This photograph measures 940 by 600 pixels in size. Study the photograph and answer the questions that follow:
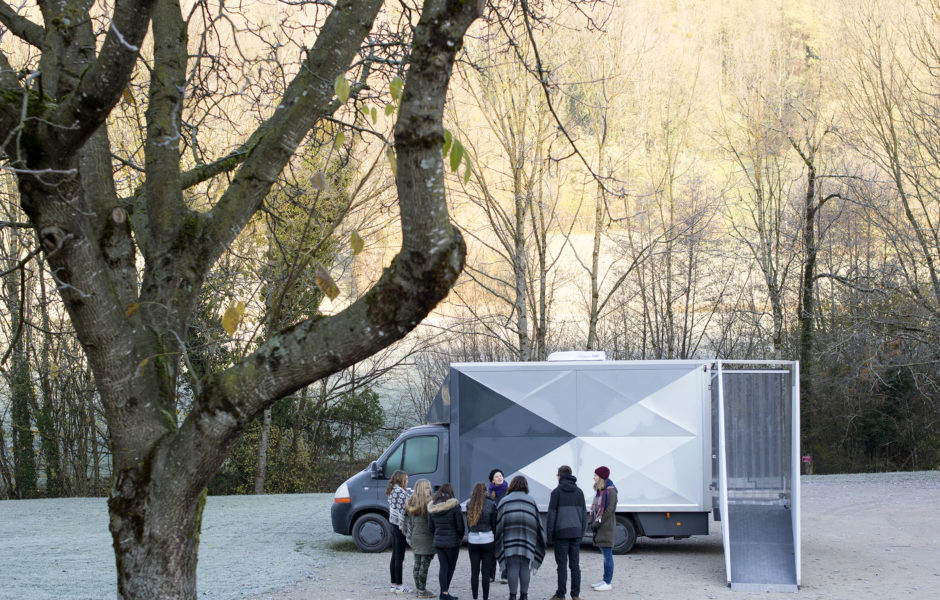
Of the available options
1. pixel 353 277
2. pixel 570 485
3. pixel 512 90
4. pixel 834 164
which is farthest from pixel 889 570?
pixel 834 164

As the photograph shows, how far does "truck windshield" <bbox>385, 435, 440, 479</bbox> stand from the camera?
1330 centimetres

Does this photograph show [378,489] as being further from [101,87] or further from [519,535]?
[101,87]

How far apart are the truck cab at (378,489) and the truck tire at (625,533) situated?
287 centimetres

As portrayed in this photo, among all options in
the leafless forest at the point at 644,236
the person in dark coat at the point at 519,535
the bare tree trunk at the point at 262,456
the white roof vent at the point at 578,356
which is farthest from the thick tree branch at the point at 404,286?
the bare tree trunk at the point at 262,456

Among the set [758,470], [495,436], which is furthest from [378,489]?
[758,470]

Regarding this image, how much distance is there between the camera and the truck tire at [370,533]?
13469 mm

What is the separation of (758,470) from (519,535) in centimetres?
389

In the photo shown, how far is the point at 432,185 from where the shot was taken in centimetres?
376

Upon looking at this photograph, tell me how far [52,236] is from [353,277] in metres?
21.9

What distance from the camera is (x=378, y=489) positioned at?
13.4 m

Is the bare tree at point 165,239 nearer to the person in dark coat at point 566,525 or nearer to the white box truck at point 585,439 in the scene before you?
the person in dark coat at point 566,525

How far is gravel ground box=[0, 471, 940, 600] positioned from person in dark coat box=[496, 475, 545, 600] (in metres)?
1.09

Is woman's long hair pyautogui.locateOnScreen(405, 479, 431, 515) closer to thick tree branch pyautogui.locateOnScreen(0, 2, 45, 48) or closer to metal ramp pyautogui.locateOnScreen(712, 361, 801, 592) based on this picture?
metal ramp pyautogui.locateOnScreen(712, 361, 801, 592)

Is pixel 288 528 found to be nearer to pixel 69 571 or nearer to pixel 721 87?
pixel 69 571
